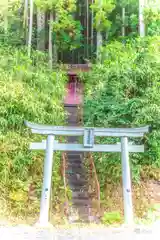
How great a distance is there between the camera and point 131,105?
21.8 ft

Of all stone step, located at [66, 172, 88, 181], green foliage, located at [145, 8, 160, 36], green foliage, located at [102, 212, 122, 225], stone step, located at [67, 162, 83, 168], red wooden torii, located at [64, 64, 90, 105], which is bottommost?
green foliage, located at [102, 212, 122, 225]

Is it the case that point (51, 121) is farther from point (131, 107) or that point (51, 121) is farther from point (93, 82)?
point (93, 82)

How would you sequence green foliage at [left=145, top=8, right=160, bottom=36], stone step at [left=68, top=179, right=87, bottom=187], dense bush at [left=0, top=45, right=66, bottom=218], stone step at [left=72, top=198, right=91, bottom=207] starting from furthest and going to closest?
green foliage at [left=145, top=8, right=160, bottom=36], stone step at [left=68, top=179, right=87, bottom=187], stone step at [left=72, top=198, right=91, bottom=207], dense bush at [left=0, top=45, right=66, bottom=218]

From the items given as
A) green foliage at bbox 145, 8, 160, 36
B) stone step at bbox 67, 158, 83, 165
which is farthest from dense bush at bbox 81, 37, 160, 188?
green foliage at bbox 145, 8, 160, 36

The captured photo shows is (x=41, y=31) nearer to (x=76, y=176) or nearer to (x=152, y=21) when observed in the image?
(x=152, y=21)

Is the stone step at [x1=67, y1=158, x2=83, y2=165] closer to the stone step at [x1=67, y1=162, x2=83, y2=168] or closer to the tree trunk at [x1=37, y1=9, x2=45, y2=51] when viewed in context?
the stone step at [x1=67, y1=162, x2=83, y2=168]

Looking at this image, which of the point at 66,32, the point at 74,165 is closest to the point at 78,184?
the point at 74,165

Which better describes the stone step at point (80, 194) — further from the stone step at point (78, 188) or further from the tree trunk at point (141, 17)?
the tree trunk at point (141, 17)

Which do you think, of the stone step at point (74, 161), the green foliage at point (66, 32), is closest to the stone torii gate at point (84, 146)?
the stone step at point (74, 161)

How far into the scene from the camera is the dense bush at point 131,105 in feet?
21.0

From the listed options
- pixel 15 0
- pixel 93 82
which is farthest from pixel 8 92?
pixel 15 0

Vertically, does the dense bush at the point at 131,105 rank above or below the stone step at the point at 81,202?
above

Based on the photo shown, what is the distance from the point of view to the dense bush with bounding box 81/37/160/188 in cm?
639

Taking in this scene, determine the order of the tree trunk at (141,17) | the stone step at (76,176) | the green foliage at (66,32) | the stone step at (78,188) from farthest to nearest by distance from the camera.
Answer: the green foliage at (66,32)
the tree trunk at (141,17)
the stone step at (76,176)
the stone step at (78,188)
